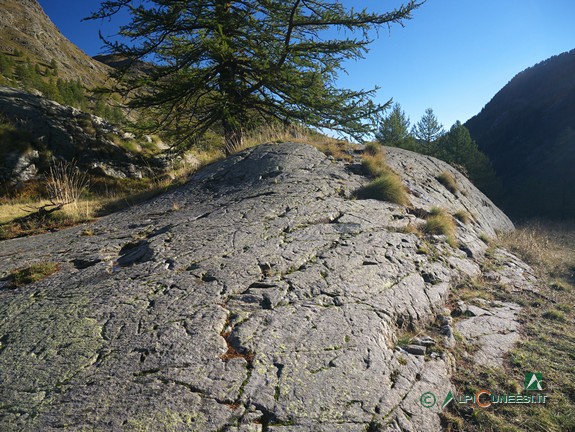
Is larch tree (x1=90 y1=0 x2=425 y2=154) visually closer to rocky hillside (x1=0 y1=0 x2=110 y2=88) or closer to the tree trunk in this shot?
the tree trunk

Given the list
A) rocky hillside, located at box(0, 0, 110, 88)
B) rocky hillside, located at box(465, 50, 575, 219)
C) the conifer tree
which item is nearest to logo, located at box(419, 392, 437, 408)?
the conifer tree

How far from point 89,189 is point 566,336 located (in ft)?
38.1

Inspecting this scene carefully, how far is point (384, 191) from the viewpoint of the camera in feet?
20.7

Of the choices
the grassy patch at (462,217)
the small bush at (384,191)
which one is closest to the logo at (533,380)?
the small bush at (384,191)

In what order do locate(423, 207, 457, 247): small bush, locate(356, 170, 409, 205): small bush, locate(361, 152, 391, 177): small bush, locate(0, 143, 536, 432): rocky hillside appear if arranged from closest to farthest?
locate(0, 143, 536, 432): rocky hillside → locate(423, 207, 457, 247): small bush → locate(356, 170, 409, 205): small bush → locate(361, 152, 391, 177): small bush

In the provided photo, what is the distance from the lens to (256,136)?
967 centimetres

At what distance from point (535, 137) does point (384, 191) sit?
6667 centimetres

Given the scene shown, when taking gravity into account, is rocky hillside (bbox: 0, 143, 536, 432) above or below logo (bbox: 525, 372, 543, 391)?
above

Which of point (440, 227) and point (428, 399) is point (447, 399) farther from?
point (440, 227)

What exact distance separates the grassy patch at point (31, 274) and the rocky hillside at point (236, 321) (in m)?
0.05

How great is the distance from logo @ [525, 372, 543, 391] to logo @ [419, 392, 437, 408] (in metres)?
1.04

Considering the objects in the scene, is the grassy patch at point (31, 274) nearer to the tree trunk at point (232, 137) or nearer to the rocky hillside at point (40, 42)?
the tree trunk at point (232, 137)

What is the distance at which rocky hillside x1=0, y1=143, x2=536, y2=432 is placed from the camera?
2076 millimetres

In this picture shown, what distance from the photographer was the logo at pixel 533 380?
2898 millimetres
